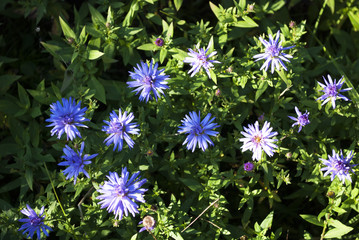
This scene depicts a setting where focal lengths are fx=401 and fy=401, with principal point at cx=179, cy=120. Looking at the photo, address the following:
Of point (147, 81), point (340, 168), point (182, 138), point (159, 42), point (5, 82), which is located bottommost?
point (340, 168)

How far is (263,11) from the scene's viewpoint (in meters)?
3.88

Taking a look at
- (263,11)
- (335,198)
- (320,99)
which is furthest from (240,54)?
(335,198)

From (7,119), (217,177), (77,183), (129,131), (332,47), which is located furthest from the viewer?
(332,47)

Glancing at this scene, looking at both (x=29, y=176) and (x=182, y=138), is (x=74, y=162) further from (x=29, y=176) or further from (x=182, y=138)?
(x=182, y=138)

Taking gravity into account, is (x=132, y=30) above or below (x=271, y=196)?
above

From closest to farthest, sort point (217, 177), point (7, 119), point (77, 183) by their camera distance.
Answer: point (77, 183)
point (217, 177)
point (7, 119)

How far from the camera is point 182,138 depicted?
326cm

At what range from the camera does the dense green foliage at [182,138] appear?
122 inches

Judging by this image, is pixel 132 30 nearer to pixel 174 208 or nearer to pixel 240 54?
pixel 240 54

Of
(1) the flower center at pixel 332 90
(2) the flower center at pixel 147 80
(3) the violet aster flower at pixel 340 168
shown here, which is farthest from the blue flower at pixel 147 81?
(3) the violet aster flower at pixel 340 168

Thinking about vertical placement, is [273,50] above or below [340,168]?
above

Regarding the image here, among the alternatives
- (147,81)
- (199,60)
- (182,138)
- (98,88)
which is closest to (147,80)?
(147,81)

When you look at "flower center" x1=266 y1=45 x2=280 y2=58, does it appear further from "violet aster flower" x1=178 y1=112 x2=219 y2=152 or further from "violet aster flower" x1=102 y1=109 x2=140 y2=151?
"violet aster flower" x1=102 y1=109 x2=140 y2=151

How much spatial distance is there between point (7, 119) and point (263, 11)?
104 inches
